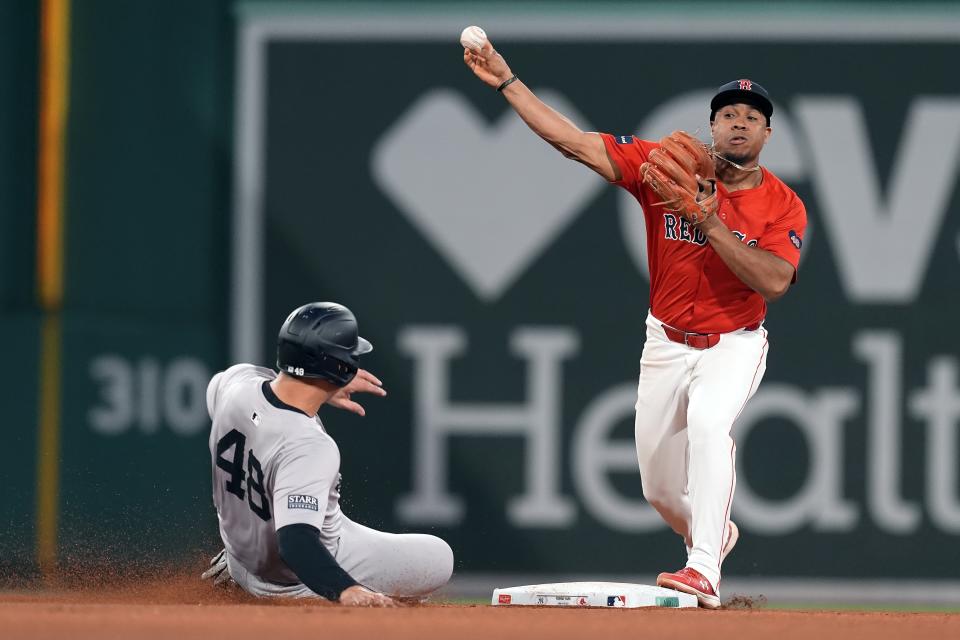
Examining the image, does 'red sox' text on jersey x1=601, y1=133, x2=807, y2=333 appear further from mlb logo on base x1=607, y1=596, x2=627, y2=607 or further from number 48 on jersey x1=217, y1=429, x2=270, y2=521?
number 48 on jersey x1=217, y1=429, x2=270, y2=521

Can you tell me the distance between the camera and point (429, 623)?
374 cm

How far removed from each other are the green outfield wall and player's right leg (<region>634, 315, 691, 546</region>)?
1.82 metres

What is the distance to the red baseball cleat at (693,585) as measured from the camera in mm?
4344

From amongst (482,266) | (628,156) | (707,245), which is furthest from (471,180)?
(707,245)

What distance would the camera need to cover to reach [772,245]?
15.2 feet

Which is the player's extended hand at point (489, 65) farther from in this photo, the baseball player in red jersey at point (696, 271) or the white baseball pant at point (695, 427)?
the white baseball pant at point (695, 427)

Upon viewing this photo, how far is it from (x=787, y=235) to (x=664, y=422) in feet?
2.26

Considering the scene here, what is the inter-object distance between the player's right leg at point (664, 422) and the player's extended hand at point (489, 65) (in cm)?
90

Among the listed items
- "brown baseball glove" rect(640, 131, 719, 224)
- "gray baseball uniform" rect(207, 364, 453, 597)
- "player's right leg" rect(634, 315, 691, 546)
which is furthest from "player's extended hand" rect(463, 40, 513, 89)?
"gray baseball uniform" rect(207, 364, 453, 597)

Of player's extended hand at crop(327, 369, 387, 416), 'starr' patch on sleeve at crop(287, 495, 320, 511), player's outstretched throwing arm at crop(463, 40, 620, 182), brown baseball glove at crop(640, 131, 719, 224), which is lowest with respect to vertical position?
'starr' patch on sleeve at crop(287, 495, 320, 511)

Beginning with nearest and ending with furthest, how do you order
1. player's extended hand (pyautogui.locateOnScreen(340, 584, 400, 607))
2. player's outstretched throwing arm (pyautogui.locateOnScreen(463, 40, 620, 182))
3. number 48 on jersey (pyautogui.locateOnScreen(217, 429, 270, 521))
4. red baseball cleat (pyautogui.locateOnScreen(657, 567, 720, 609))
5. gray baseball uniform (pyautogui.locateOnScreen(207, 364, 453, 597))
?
player's extended hand (pyautogui.locateOnScreen(340, 584, 400, 607)) → gray baseball uniform (pyautogui.locateOnScreen(207, 364, 453, 597)) → number 48 on jersey (pyautogui.locateOnScreen(217, 429, 270, 521)) → red baseball cleat (pyautogui.locateOnScreen(657, 567, 720, 609)) → player's outstretched throwing arm (pyautogui.locateOnScreen(463, 40, 620, 182))

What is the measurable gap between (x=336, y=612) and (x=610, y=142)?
1.80 meters

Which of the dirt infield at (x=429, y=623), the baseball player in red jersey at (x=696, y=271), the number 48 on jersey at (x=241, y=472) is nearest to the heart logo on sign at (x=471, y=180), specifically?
the baseball player in red jersey at (x=696, y=271)

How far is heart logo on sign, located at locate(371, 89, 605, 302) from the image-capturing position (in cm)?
682
